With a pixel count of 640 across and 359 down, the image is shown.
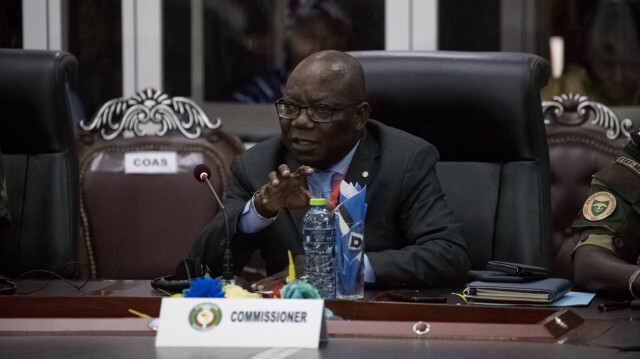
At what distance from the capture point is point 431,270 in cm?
215

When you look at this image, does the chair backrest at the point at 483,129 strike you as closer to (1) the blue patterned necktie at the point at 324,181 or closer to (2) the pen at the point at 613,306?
(1) the blue patterned necktie at the point at 324,181

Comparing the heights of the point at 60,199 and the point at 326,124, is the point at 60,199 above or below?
below

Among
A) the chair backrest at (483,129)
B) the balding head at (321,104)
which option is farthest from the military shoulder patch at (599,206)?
the balding head at (321,104)

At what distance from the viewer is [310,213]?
6.13 ft

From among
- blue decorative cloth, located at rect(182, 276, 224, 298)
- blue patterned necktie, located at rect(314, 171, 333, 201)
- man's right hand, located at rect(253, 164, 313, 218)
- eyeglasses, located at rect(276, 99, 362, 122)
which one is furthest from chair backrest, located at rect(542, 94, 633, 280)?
blue decorative cloth, located at rect(182, 276, 224, 298)

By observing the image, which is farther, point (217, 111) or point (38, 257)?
point (217, 111)

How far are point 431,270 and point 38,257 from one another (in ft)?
3.55

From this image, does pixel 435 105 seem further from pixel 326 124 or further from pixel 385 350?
pixel 385 350

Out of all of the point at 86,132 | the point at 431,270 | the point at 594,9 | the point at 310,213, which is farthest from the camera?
the point at 594,9

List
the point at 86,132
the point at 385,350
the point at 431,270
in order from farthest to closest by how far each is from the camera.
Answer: the point at 86,132, the point at 431,270, the point at 385,350

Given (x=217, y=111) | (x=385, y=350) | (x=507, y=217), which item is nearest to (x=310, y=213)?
(x=385, y=350)

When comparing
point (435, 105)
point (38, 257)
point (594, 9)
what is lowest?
point (38, 257)

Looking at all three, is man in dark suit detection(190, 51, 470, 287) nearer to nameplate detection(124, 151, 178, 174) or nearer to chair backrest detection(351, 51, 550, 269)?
chair backrest detection(351, 51, 550, 269)

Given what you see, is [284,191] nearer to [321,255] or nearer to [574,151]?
[321,255]
